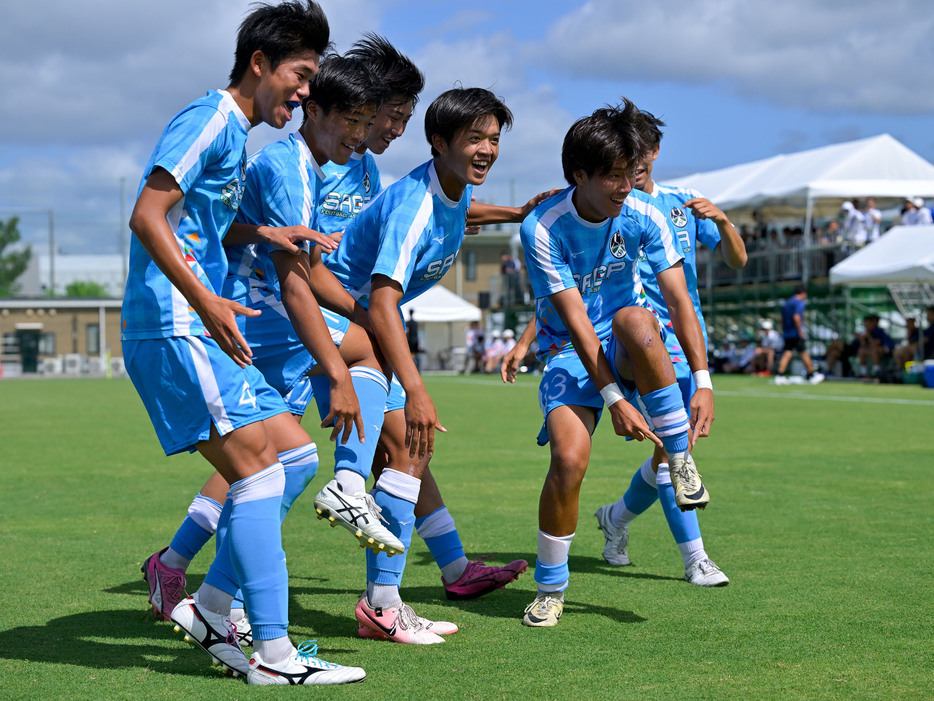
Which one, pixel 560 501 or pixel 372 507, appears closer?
pixel 372 507

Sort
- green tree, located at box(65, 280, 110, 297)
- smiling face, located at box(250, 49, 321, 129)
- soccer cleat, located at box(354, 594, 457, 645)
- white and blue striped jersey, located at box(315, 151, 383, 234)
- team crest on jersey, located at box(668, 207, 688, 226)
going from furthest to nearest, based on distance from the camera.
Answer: green tree, located at box(65, 280, 110, 297) → team crest on jersey, located at box(668, 207, 688, 226) → white and blue striped jersey, located at box(315, 151, 383, 234) → soccer cleat, located at box(354, 594, 457, 645) → smiling face, located at box(250, 49, 321, 129)

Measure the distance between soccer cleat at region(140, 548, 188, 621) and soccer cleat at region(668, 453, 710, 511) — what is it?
6.98 ft

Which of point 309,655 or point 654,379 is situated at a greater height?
point 654,379

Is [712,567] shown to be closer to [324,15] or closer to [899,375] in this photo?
[324,15]

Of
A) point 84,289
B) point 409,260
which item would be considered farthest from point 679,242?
point 84,289

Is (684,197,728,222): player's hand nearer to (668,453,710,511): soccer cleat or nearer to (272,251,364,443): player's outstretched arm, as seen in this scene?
(668,453,710,511): soccer cleat

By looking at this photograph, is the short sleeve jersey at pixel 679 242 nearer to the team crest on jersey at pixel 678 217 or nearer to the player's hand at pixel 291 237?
the team crest on jersey at pixel 678 217

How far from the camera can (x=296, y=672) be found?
3605mm

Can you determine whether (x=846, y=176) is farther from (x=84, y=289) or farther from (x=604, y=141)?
(x=84, y=289)

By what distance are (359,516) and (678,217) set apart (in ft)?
9.32

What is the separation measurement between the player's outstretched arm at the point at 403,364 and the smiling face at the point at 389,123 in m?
1.03

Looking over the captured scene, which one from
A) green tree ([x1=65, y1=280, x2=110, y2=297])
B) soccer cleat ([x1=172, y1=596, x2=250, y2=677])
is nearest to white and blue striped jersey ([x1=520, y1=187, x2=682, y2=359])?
soccer cleat ([x1=172, y1=596, x2=250, y2=677])

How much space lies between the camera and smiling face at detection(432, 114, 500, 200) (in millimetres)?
4465

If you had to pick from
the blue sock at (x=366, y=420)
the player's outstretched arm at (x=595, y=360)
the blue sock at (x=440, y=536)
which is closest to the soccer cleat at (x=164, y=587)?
the blue sock at (x=366, y=420)
